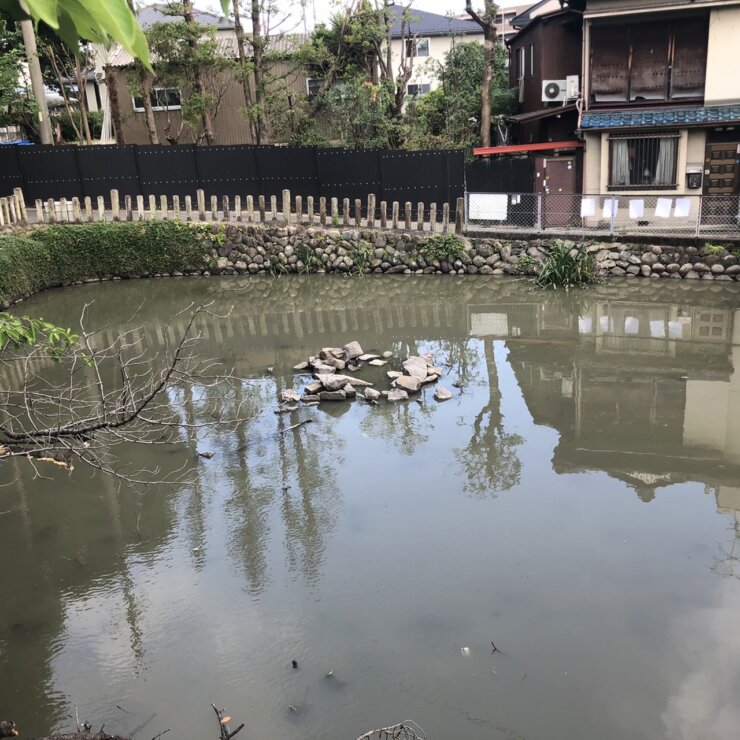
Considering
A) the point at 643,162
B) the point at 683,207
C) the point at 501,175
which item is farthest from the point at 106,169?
the point at 683,207

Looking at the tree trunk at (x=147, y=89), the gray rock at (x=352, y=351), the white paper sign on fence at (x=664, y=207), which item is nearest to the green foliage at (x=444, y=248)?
the white paper sign on fence at (x=664, y=207)

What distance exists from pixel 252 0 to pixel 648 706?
21870mm

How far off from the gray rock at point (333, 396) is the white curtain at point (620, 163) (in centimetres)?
1218

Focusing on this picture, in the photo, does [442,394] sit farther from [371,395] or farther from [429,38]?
[429,38]

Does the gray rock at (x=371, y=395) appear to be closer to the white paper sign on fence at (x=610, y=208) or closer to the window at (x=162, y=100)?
the white paper sign on fence at (x=610, y=208)

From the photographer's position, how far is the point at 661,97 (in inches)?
719

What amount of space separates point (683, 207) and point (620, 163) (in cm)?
315

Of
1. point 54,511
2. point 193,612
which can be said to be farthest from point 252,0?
point 193,612

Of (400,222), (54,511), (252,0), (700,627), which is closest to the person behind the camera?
(700,627)

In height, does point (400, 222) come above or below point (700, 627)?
above

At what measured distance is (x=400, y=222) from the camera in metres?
19.0

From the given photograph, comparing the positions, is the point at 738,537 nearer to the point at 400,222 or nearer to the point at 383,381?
the point at 383,381

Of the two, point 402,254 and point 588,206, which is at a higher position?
point 588,206

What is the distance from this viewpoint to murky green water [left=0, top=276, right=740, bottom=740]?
4.80 meters
